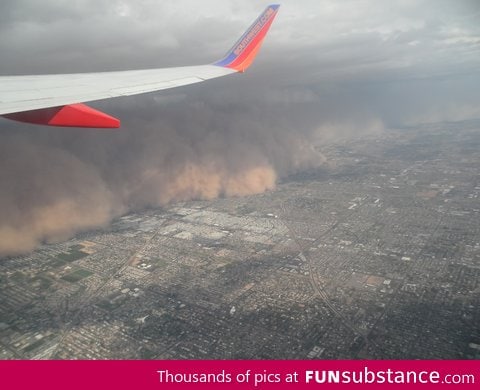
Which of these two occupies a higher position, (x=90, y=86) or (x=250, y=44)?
(x=250, y=44)

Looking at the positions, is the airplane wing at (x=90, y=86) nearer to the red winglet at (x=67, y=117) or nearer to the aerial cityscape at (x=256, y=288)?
the red winglet at (x=67, y=117)

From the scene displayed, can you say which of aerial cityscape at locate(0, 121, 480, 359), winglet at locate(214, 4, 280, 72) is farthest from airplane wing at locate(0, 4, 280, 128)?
aerial cityscape at locate(0, 121, 480, 359)

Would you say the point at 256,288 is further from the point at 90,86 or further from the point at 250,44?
the point at 90,86

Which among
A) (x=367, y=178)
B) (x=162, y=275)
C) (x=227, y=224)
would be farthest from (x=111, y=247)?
(x=367, y=178)

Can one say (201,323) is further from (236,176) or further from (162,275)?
(236,176)

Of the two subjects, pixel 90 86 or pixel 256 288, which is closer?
pixel 90 86

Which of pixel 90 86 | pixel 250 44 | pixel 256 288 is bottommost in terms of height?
pixel 256 288

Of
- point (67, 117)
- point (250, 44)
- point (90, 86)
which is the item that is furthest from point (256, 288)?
point (67, 117)
